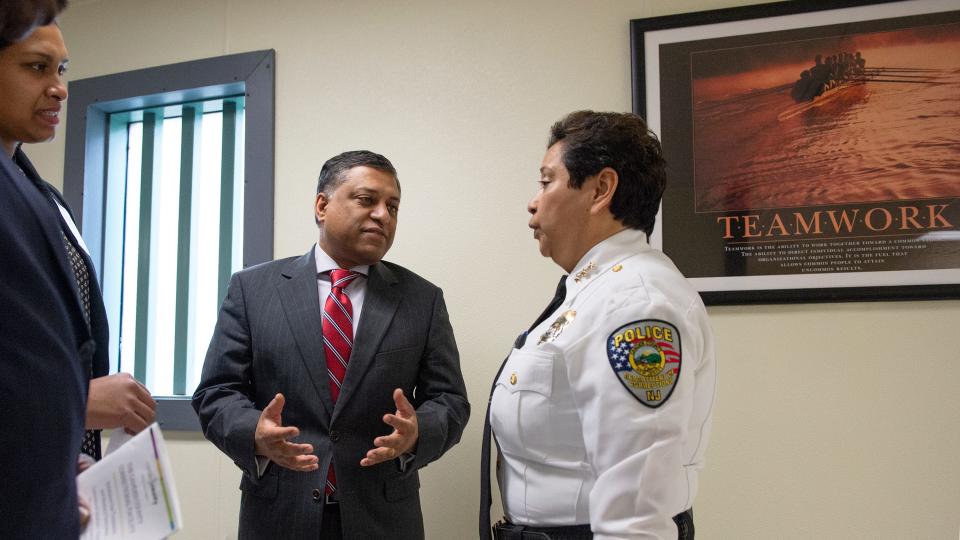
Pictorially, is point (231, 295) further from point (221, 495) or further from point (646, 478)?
point (646, 478)

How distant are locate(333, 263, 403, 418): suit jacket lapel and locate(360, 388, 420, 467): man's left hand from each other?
0.71 ft

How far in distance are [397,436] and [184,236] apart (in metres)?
1.81

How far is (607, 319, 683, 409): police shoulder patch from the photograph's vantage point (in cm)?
115

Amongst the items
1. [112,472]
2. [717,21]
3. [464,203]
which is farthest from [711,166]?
[112,472]

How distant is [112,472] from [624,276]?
0.88 metres

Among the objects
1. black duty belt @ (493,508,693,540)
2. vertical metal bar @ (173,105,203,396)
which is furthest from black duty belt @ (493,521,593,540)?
vertical metal bar @ (173,105,203,396)

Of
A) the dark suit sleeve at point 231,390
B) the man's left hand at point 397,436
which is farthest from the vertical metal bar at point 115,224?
the man's left hand at point 397,436

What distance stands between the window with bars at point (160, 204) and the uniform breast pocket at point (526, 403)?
6.05 feet

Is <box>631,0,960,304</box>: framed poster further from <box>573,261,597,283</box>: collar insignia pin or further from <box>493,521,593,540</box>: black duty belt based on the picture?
<box>493,521,593,540</box>: black duty belt

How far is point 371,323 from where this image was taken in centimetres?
202

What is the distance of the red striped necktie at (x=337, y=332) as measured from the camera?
196 centimetres

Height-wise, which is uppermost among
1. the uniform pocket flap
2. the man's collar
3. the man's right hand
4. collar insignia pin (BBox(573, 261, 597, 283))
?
the man's collar

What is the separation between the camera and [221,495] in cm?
273

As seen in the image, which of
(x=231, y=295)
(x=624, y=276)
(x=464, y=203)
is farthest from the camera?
(x=464, y=203)
